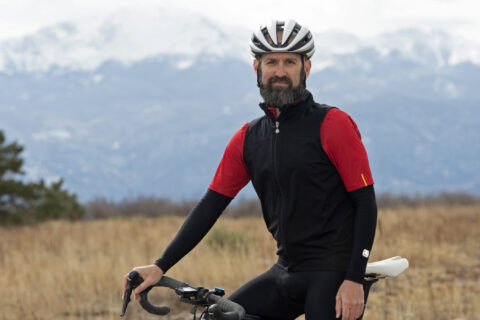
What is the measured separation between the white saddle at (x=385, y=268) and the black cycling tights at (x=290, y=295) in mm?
159

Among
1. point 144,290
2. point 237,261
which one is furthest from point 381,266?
point 237,261

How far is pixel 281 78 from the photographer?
10.1 ft

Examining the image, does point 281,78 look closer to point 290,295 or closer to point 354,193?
point 354,193

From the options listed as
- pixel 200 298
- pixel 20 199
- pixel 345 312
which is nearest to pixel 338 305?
pixel 345 312

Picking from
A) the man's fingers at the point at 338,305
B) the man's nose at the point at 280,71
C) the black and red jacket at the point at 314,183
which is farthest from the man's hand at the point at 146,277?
the man's nose at the point at 280,71

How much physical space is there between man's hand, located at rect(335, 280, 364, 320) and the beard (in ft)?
2.79

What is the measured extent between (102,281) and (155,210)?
18.5 meters

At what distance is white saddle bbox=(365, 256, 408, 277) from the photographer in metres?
3.01

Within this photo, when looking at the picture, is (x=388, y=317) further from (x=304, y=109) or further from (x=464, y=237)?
(x=464, y=237)

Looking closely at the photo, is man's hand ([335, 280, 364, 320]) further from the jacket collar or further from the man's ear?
the man's ear

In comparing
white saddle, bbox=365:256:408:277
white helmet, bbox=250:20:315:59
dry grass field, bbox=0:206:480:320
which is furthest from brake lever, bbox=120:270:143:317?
A: dry grass field, bbox=0:206:480:320

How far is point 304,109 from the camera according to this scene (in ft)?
9.97

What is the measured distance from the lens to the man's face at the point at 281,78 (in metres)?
3.04

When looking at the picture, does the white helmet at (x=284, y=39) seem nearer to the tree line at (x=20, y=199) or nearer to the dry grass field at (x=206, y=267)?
the dry grass field at (x=206, y=267)
